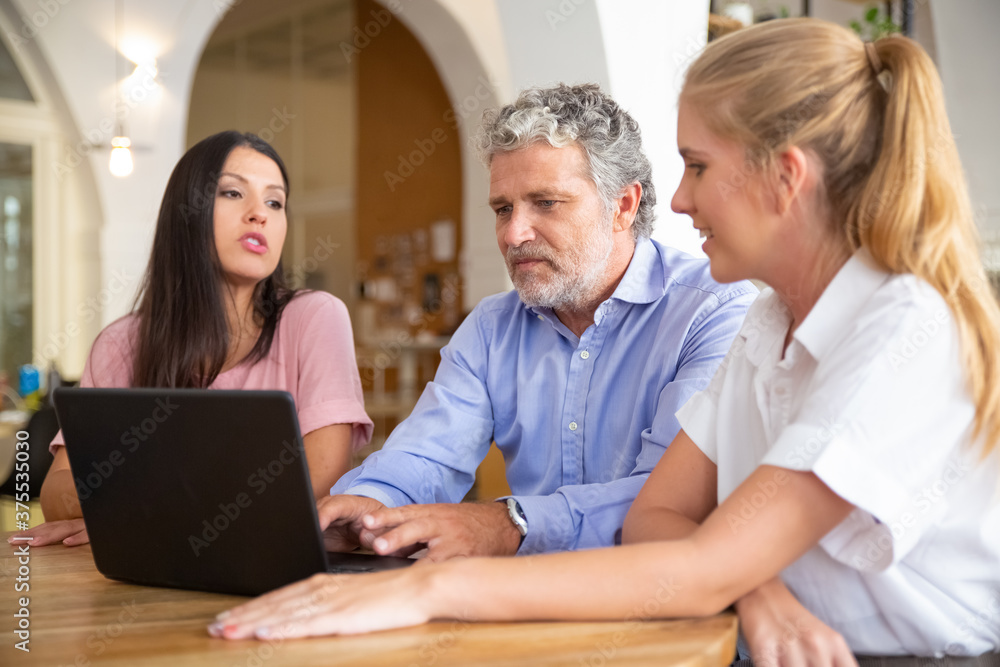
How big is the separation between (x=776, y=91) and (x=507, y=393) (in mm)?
872

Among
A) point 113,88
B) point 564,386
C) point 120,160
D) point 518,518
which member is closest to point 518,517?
point 518,518

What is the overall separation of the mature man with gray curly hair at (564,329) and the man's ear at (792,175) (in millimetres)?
525

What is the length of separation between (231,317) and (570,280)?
2.64ft

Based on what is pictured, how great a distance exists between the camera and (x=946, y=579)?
1.01 m

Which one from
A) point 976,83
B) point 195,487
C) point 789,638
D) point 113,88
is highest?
point 113,88

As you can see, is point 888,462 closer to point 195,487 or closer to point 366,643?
point 366,643

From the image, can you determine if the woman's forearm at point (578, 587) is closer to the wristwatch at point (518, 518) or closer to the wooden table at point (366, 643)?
the wooden table at point (366, 643)

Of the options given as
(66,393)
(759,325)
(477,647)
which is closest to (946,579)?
(759,325)

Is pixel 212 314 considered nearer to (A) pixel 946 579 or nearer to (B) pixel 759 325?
(B) pixel 759 325

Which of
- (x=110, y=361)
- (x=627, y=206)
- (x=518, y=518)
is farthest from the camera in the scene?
(x=110, y=361)

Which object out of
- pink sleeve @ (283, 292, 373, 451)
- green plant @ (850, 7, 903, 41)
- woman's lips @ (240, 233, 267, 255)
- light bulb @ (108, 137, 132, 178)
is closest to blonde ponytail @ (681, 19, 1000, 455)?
pink sleeve @ (283, 292, 373, 451)

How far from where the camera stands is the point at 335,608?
89cm

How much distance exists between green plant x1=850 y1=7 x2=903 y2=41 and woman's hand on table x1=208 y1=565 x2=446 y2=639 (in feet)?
15.1

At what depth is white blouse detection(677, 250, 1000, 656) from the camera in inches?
35.7
